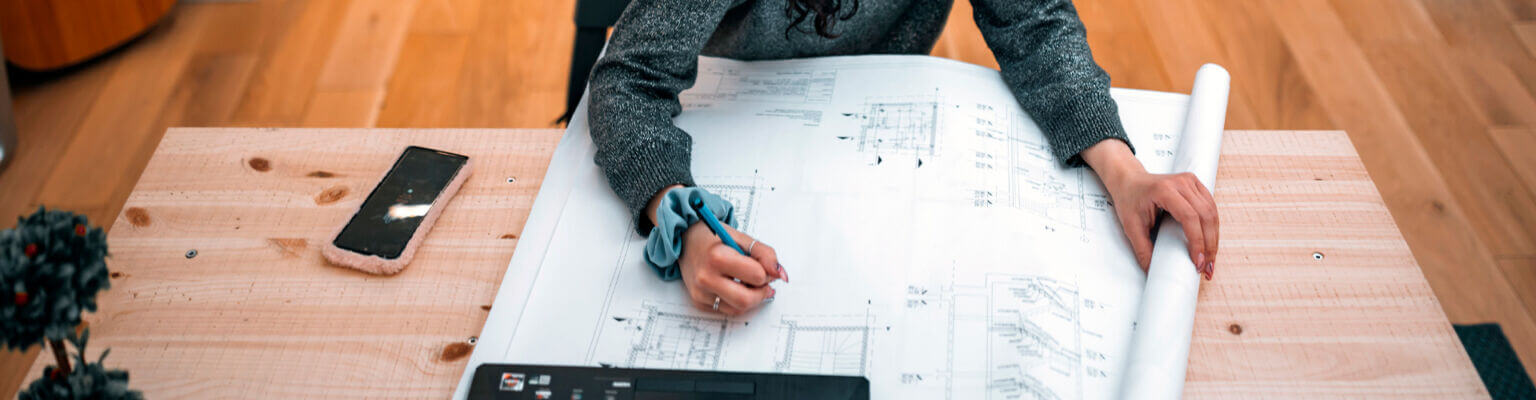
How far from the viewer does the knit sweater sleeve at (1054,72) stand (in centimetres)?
83

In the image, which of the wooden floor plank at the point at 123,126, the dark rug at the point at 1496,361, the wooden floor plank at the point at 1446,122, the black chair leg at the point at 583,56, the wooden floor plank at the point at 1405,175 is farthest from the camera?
the wooden floor plank at the point at 123,126

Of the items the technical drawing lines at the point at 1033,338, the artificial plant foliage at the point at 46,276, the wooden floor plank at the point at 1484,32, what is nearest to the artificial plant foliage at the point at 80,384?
the artificial plant foliage at the point at 46,276

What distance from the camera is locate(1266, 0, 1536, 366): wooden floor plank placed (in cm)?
147

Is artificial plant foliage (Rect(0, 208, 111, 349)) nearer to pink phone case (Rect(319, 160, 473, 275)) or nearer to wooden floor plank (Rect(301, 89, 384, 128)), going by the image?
pink phone case (Rect(319, 160, 473, 275))

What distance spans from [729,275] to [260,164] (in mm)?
490

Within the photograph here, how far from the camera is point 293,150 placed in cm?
88

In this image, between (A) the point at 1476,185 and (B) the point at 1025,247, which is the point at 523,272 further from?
(A) the point at 1476,185

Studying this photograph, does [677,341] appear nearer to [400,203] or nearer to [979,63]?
[400,203]

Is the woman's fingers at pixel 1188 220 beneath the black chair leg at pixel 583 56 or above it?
above

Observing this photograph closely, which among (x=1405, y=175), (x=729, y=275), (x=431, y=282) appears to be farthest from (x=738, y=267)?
(x=1405, y=175)

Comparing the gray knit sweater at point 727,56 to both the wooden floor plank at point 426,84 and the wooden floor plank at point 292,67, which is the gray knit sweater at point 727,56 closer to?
the wooden floor plank at point 426,84

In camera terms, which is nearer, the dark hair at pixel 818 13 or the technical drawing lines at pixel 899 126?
the technical drawing lines at pixel 899 126

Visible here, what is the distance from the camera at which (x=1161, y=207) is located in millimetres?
741

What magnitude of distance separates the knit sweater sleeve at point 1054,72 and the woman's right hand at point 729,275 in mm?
310
